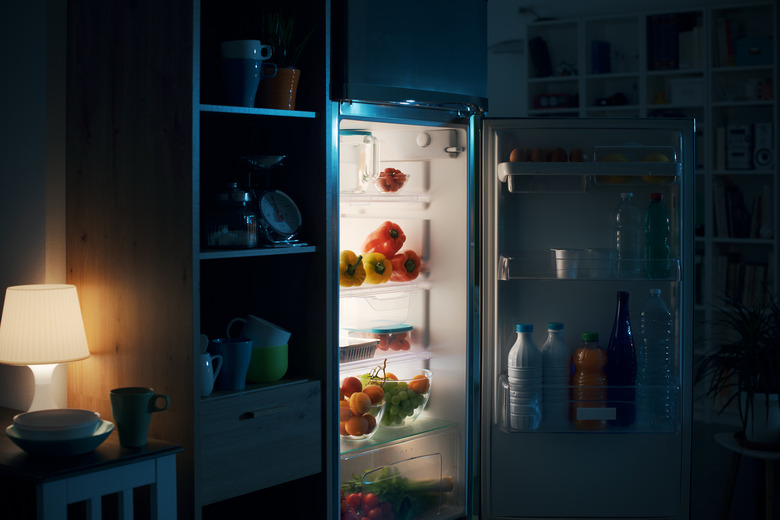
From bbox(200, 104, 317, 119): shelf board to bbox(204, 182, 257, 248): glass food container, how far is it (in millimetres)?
188

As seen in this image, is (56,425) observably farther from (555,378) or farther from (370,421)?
(555,378)

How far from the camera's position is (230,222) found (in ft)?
6.48

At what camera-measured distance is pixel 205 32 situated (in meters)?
2.34

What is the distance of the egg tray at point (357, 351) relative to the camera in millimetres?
2463

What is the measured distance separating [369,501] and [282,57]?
128 cm

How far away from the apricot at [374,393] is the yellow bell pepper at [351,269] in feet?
1.00

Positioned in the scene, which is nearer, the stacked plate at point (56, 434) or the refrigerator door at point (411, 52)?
the stacked plate at point (56, 434)

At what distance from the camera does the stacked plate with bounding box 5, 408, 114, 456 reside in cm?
169

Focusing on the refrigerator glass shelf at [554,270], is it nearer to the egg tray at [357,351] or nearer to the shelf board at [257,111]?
the egg tray at [357,351]

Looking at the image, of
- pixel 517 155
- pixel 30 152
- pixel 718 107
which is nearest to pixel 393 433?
pixel 517 155

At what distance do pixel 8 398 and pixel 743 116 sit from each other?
392cm

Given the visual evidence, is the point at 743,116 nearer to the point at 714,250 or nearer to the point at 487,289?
the point at 714,250

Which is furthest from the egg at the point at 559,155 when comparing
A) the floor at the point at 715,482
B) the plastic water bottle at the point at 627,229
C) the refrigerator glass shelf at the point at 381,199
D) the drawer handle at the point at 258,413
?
the floor at the point at 715,482

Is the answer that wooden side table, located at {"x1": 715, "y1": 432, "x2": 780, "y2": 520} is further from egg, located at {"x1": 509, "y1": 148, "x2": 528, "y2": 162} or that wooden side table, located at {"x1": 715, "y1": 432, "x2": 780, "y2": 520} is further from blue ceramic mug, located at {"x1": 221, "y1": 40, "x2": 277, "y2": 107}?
blue ceramic mug, located at {"x1": 221, "y1": 40, "x2": 277, "y2": 107}
